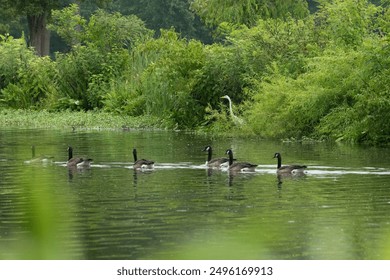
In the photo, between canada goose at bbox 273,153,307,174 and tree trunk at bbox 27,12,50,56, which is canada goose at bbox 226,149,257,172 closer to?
canada goose at bbox 273,153,307,174

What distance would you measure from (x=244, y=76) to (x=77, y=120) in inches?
319

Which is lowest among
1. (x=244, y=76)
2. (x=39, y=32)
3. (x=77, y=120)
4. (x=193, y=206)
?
(x=193, y=206)

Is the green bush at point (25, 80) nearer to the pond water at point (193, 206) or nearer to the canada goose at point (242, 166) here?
the pond water at point (193, 206)

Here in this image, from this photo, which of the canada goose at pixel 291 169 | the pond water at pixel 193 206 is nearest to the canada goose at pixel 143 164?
the pond water at pixel 193 206

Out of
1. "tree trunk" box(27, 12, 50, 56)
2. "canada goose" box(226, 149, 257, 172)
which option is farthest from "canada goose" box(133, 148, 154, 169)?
"tree trunk" box(27, 12, 50, 56)

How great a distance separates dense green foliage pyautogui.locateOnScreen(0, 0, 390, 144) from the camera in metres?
30.1

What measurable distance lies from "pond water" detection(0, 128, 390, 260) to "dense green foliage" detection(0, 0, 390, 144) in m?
2.76

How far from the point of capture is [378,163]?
76.2 ft

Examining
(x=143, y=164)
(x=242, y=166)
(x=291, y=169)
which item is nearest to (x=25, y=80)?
(x=143, y=164)

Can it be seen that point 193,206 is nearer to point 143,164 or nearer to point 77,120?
point 143,164

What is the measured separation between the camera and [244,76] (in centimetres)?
3597

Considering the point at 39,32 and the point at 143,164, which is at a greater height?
the point at 39,32

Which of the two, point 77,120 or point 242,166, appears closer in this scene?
point 242,166

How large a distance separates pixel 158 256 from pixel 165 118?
26819 millimetres
